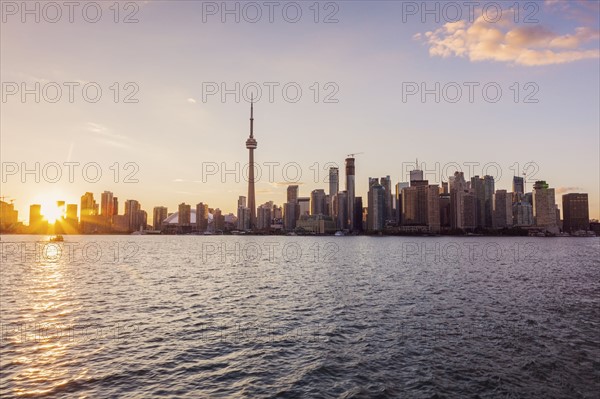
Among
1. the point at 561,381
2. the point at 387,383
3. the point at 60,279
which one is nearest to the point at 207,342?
the point at 387,383

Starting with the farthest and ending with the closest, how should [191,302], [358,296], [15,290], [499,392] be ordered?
[15,290] → [358,296] → [191,302] → [499,392]

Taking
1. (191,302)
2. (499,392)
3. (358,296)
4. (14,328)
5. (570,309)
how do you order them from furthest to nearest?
(358,296)
(191,302)
(570,309)
(14,328)
(499,392)

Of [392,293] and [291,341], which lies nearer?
[291,341]

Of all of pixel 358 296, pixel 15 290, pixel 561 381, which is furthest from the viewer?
pixel 15 290

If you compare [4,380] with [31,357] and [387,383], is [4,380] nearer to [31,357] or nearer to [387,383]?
[31,357]

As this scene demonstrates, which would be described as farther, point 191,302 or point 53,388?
point 191,302

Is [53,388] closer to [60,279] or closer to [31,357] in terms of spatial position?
[31,357]

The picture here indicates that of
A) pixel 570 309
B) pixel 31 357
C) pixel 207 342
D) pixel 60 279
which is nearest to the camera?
pixel 31 357

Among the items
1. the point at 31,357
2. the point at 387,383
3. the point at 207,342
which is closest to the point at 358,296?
the point at 207,342
